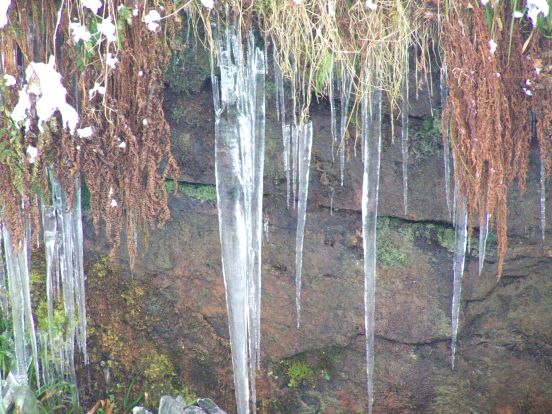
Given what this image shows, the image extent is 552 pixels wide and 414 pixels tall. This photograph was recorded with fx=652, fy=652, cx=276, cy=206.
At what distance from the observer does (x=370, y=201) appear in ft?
10.4

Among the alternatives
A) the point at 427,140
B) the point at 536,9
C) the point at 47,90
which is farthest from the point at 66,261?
the point at 536,9

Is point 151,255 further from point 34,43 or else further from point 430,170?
point 430,170

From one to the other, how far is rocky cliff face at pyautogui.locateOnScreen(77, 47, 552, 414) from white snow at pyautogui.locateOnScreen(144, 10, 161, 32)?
45cm

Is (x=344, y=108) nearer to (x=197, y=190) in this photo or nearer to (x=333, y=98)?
(x=333, y=98)

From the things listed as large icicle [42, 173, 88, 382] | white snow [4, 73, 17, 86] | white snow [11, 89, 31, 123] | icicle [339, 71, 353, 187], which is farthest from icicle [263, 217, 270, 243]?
white snow [4, 73, 17, 86]

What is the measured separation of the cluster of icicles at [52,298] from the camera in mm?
3234

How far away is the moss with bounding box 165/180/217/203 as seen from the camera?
3.41 metres

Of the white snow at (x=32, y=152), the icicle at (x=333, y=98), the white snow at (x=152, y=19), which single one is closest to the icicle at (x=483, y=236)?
the icicle at (x=333, y=98)

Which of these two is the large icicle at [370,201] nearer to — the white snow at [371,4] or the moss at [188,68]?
the white snow at [371,4]

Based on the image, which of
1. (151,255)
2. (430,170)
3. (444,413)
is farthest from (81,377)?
(430,170)

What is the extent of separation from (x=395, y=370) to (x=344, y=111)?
4.62 ft

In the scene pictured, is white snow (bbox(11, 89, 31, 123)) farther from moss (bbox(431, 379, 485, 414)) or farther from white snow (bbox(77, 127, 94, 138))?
moss (bbox(431, 379, 485, 414))

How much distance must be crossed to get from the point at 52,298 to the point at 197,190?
0.98m

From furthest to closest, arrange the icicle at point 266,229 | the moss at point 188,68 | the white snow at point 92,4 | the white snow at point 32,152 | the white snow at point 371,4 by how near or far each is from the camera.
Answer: the icicle at point 266,229
the moss at point 188,68
the white snow at point 32,152
the white snow at point 371,4
the white snow at point 92,4
